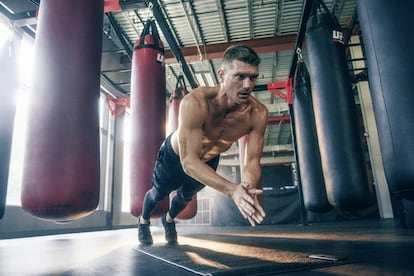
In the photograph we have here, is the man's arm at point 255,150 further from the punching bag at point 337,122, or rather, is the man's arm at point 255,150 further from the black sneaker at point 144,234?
the black sneaker at point 144,234

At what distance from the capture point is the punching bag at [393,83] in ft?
4.37

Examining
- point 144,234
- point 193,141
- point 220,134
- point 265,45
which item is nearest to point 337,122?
point 220,134

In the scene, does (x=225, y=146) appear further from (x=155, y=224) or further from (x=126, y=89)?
(x=155, y=224)

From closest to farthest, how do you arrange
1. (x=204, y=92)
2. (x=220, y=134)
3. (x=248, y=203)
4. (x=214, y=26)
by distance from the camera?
(x=248, y=203) → (x=204, y=92) → (x=220, y=134) → (x=214, y=26)

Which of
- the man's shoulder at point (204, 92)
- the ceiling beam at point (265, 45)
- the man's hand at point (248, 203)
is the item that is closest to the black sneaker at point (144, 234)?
the man's shoulder at point (204, 92)

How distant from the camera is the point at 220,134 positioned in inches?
81.7

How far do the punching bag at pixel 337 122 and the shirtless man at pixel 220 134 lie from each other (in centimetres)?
79

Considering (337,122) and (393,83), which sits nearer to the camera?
(393,83)

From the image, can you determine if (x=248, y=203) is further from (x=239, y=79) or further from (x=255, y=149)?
(x=239, y=79)

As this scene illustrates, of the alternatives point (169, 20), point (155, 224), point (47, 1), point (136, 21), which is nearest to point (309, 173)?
point (47, 1)

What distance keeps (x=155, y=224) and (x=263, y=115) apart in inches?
316

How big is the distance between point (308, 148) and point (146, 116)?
82.9 inches

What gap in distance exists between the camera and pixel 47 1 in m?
1.87

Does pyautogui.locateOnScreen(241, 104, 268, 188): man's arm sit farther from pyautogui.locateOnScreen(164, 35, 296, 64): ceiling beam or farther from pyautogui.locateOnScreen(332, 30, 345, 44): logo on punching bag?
pyautogui.locateOnScreen(164, 35, 296, 64): ceiling beam
